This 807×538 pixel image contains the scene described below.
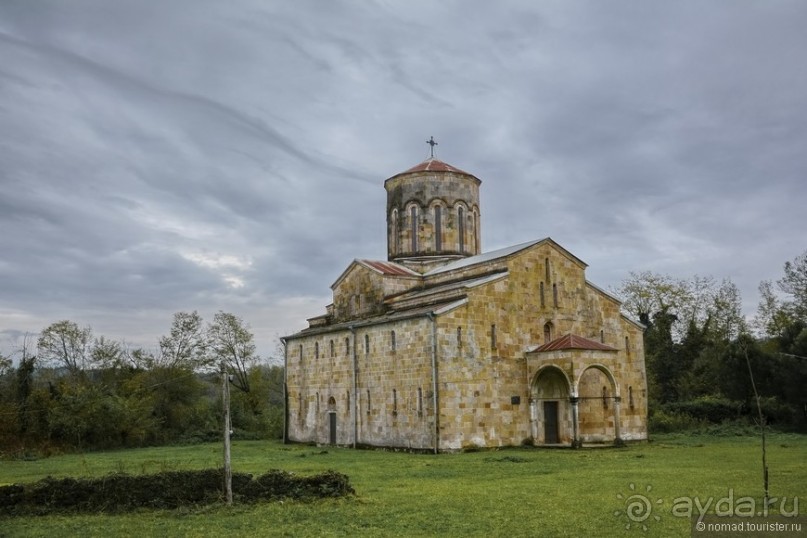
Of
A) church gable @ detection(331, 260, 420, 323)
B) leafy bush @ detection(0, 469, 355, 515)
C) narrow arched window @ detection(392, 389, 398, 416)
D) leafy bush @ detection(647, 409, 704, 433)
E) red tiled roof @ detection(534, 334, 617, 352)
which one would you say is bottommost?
leafy bush @ detection(647, 409, 704, 433)

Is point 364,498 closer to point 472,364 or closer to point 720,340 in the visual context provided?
point 472,364

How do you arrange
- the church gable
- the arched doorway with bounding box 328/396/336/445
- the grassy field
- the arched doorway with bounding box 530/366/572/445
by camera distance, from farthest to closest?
the church gable → the arched doorway with bounding box 328/396/336/445 → the arched doorway with bounding box 530/366/572/445 → the grassy field

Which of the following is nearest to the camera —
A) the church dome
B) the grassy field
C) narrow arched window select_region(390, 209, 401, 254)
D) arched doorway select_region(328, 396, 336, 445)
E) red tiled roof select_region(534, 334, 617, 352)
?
the grassy field

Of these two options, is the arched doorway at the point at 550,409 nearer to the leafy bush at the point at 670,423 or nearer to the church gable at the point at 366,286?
the church gable at the point at 366,286

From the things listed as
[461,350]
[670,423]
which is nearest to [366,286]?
[461,350]

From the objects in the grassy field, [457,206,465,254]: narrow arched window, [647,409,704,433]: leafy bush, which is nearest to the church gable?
[457,206,465,254]: narrow arched window

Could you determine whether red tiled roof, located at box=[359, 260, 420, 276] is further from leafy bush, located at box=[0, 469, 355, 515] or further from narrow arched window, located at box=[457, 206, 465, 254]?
leafy bush, located at box=[0, 469, 355, 515]

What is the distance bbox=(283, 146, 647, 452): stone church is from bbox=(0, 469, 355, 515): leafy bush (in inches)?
439

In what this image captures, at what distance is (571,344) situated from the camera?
26.0 meters

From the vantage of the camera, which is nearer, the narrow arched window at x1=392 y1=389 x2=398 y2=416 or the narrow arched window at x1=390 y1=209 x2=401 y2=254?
the narrow arched window at x1=392 y1=389 x2=398 y2=416

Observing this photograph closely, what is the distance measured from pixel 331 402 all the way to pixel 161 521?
62.9 feet

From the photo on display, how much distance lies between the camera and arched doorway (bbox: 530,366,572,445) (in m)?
27.0

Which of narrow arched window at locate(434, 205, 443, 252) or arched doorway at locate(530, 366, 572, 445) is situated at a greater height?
narrow arched window at locate(434, 205, 443, 252)

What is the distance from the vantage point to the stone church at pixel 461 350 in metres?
25.8
